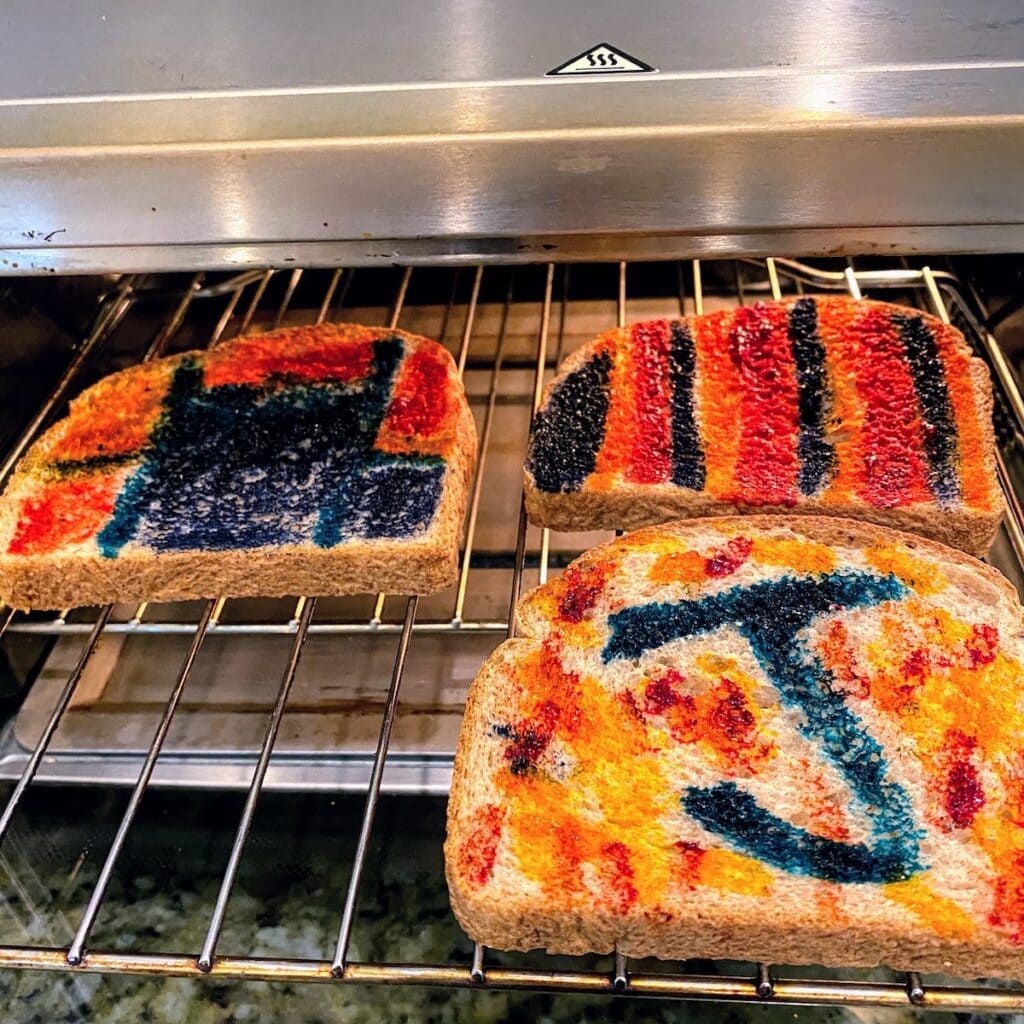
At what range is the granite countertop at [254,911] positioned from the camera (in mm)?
1379

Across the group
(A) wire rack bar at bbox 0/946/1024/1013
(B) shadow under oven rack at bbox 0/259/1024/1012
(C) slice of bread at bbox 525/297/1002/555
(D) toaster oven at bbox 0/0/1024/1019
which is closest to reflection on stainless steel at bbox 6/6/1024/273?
(D) toaster oven at bbox 0/0/1024/1019

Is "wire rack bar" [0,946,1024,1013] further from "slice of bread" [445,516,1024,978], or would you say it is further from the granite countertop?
the granite countertop

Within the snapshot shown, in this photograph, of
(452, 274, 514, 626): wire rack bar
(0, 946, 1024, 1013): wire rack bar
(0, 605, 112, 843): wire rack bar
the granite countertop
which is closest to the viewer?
(0, 946, 1024, 1013): wire rack bar

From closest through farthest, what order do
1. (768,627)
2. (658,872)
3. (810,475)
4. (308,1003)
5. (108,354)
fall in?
(658,872) < (768,627) < (308,1003) < (810,475) < (108,354)

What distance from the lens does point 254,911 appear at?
4.87 ft

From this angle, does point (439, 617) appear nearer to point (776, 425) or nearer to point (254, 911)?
point (254, 911)

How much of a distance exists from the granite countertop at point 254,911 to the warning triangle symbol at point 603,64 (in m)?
1.13

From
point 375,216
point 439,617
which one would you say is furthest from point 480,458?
point 375,216

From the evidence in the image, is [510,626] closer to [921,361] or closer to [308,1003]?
[308,1003]

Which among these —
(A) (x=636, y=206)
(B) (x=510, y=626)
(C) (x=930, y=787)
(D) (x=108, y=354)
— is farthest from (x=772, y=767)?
(D) (x=108, y=354)

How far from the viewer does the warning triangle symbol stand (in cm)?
109

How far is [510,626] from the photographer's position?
1.43 meters

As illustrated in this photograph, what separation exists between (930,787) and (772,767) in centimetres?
18

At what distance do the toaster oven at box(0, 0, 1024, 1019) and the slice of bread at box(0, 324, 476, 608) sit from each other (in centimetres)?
15
